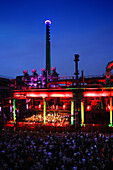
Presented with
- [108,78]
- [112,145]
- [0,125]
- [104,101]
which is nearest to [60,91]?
[108,78]

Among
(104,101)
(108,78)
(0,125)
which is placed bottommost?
(0,125)

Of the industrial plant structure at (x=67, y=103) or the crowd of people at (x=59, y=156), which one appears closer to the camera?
the crowd of people at (x=59, y=156)

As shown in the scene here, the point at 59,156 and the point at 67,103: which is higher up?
the point at 67,103

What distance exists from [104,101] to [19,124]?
41.0 feet

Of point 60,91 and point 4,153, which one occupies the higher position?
point 60,91

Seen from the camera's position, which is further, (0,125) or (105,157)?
(0,125)

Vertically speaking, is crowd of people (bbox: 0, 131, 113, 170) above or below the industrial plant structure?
below

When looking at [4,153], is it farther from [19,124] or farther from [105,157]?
[19,124]

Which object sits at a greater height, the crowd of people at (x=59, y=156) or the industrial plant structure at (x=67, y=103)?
the industrial plant structure at (x=67, y=103)

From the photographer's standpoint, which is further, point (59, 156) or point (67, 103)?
point (67, 103)

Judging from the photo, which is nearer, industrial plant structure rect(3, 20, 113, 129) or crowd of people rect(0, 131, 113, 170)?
crowd of people rect(0, 131, 113, 170)

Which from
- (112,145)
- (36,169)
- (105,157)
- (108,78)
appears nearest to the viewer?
(36,169)

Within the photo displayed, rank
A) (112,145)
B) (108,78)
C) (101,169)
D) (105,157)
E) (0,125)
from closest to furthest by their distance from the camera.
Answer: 1. (101,169)
2. (105,157)
3. (112,145)
4. (108,78)
5. (0,125)

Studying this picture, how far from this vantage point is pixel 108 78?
1491 cm
